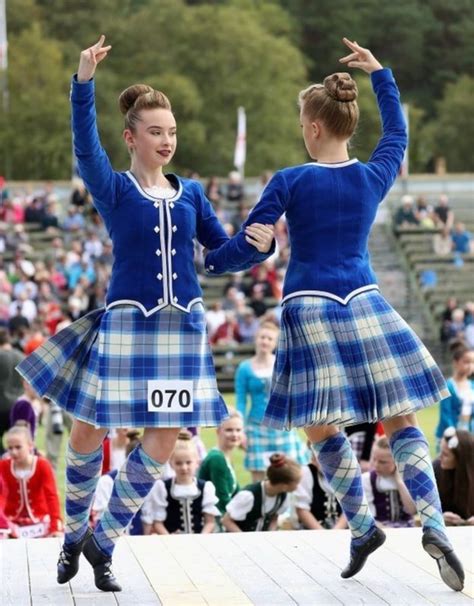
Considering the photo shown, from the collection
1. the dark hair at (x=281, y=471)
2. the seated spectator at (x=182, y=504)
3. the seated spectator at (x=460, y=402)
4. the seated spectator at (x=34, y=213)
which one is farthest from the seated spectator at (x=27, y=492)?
the seated spectator at (x=34, y=213)

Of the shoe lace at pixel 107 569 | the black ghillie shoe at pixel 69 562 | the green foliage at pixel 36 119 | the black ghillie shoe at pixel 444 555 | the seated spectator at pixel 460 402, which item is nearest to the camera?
the black ghillie shoe at pixel 444 555

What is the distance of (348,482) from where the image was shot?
5.59 meters

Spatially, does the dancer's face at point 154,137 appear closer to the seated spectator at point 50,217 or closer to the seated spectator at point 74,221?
the seated spectator at point 74,221

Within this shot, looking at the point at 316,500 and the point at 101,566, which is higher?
the point at 101,566

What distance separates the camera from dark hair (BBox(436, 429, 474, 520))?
8.19 m

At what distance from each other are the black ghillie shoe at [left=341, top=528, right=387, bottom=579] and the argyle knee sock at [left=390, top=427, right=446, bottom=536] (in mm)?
214

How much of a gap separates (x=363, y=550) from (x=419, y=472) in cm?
37

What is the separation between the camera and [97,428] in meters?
5.49

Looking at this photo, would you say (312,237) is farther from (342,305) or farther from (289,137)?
(289,137)

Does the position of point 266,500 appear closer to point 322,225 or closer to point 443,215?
point 322,225

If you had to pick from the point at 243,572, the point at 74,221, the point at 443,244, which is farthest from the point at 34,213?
the point at 243,572

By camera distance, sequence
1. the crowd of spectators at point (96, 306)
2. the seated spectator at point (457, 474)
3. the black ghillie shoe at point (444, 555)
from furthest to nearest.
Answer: the crowd of spectators at point (96, 306)
the seated spectator at point (457, 474)
the black ghillie shoe at point (444, 555)

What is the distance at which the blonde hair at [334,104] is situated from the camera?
5523 mm

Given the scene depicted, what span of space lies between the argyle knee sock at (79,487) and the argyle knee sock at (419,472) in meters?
1.04
